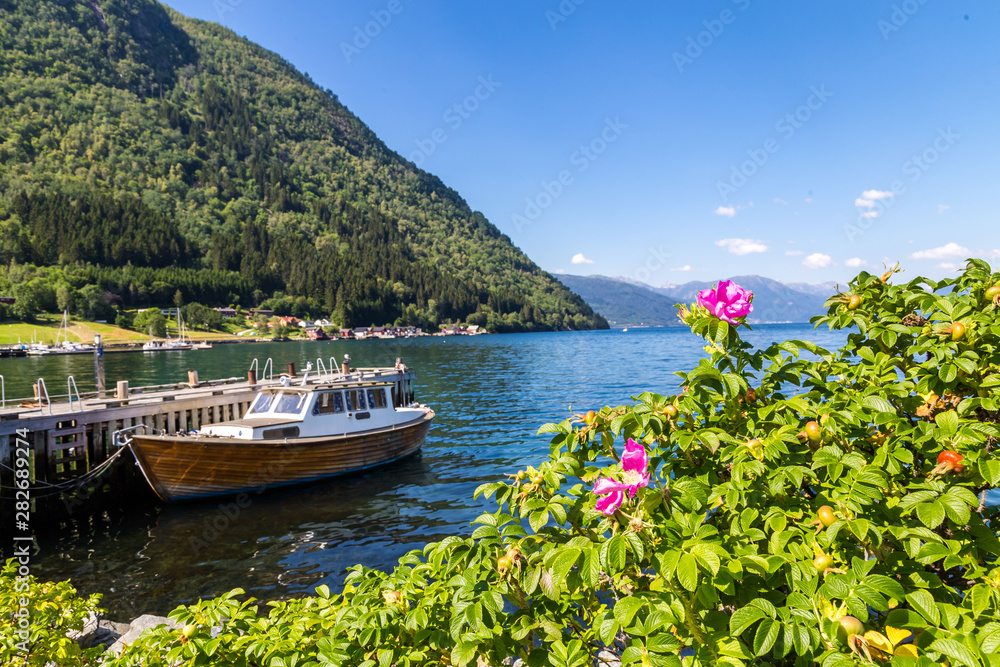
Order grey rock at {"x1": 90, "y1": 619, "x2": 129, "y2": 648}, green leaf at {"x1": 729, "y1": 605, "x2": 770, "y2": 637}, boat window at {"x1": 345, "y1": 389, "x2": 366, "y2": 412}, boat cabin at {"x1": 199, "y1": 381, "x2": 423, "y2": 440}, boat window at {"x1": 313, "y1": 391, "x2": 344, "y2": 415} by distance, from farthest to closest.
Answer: boat window at {"x1": 345, "y1": 389, "x2": 366, "y2": 412} < boat window at {"x1": 313, "y1": 391, "x2": 344, "y2": 415} < boat cabin at {"x1": 199, "y1": 381, "x2": 423, "y2": 440} < grey rock at {"x1": 90, "y1": 619, "x2": 129, "y2": 648} < green leaf at {"x1": 729, "y1": 605, "x2": 770, "y2": 637}

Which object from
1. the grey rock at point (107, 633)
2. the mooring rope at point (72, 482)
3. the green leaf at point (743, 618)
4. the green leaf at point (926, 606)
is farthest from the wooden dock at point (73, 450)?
the green leaf at point (926, 606)

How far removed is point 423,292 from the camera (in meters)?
197

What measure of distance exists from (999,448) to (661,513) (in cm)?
163

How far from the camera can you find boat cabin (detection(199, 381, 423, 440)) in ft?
52.5

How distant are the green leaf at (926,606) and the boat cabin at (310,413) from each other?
54.4 feet

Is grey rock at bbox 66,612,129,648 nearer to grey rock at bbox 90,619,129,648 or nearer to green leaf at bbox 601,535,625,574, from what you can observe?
grey rock at bbox 90,619,129,648

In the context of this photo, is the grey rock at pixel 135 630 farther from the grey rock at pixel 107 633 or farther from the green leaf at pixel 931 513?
the green leaf at pixel 931 513

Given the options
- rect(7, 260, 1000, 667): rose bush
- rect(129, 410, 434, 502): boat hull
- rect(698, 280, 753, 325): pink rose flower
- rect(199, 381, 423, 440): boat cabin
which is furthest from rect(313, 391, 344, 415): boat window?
rect(698, 280, 753, 325): pink rose flower

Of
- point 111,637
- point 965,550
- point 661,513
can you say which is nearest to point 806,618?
point 661,513

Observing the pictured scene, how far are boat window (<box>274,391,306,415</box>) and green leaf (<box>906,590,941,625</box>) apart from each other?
17.3 meters

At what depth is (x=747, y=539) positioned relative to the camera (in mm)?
2307

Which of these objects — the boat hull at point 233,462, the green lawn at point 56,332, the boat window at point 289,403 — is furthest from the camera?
the green lawn at point 56,332

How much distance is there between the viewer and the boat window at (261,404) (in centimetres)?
1744

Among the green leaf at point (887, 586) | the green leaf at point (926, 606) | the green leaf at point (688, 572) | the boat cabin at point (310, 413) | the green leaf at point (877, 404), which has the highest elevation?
the green leaf at point (877, 404)
